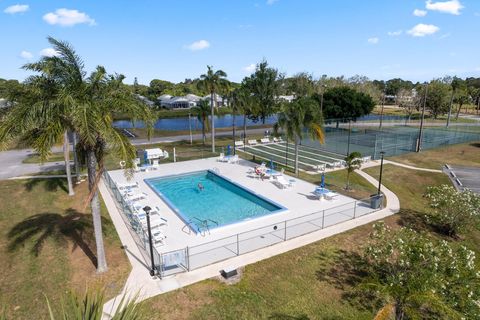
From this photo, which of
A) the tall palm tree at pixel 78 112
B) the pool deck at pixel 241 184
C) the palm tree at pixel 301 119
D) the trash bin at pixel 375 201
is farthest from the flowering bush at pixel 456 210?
the tall palm tree at pixel 78 112

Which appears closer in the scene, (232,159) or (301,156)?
(232,159)

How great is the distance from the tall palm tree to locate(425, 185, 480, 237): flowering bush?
15454 millimetres

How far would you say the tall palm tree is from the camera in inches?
359

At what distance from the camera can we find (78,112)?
29.3ft

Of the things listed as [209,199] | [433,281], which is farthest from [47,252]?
[433,281]

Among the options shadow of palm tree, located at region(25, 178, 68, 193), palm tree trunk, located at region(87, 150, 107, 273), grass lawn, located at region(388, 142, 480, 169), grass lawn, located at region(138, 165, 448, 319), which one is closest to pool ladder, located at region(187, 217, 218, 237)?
grass lawn, located at region(138, 165, 448, 319)

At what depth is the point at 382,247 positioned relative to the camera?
1038 cm

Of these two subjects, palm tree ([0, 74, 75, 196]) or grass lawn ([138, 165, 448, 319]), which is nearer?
palm tree ([0, 74, 75, 196])

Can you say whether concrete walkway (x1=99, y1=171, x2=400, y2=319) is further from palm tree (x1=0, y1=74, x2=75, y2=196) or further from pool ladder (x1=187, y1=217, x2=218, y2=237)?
palm tree (x1=0, y1=74, x2=75, y2=196)

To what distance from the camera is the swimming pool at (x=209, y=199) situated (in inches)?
698

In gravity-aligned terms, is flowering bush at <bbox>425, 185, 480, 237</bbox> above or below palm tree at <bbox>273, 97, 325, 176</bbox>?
below

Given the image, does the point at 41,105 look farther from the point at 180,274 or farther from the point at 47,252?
the point at 180,274

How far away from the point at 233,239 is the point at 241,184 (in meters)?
8.43

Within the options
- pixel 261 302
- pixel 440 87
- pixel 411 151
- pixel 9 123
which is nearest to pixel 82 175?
pixel 9 123
